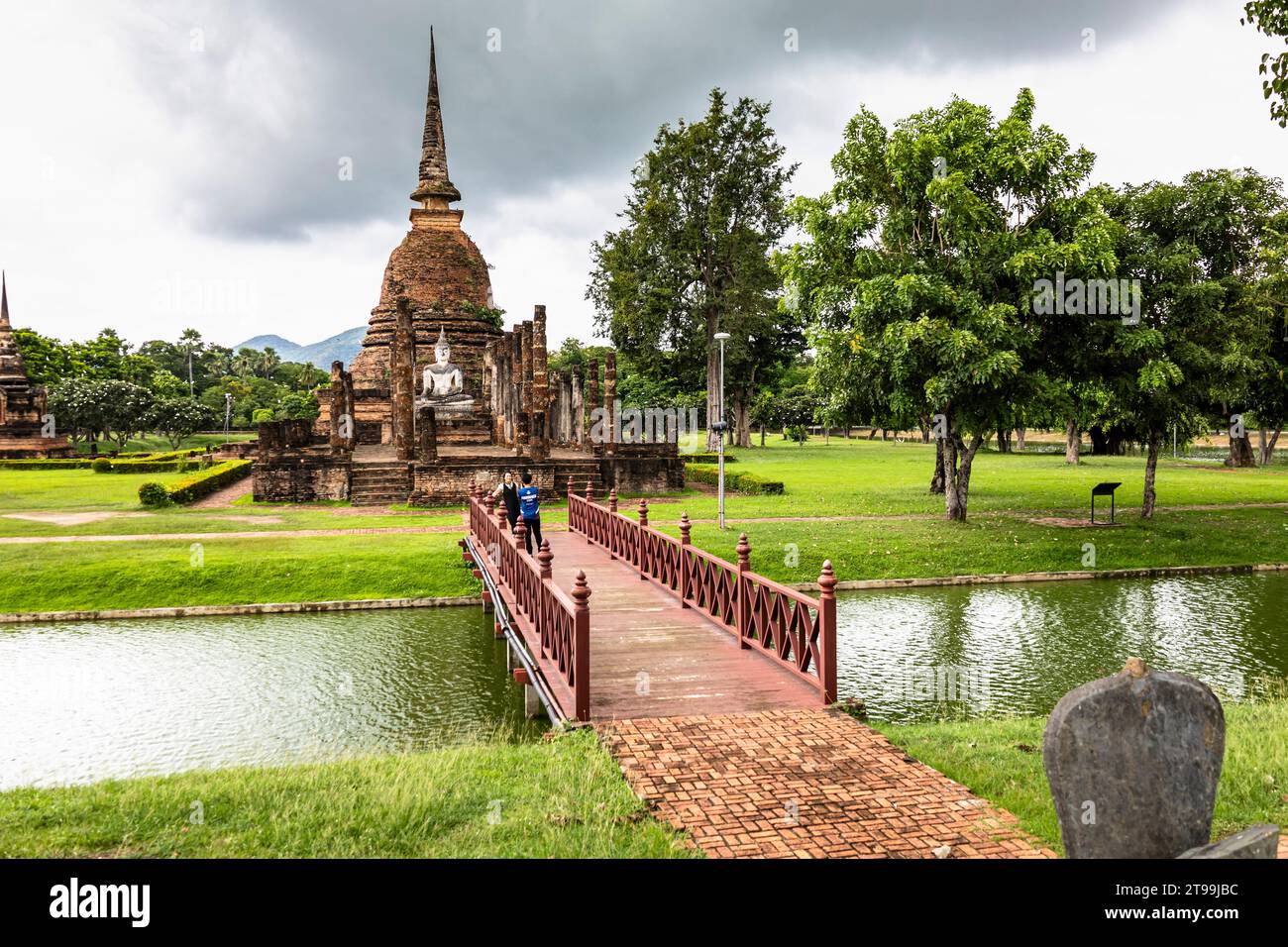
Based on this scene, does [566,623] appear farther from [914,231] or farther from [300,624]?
[914,231]

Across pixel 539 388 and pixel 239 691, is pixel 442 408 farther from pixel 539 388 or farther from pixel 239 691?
pixel 239 691

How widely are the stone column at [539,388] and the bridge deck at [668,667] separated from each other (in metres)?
15.3

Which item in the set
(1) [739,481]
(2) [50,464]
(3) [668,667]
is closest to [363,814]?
(3) [668,667]

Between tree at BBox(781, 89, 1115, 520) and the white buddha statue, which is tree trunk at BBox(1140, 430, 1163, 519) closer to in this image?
tree at BBox(781, 89, 1115, 520)

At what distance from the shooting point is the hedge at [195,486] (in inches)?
1074

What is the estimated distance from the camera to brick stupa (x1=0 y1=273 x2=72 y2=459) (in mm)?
51531

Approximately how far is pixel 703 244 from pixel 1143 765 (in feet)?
152

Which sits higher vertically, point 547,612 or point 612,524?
point 612,524

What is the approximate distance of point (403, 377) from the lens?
31.4 meters

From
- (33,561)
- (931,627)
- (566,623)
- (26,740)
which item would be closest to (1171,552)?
(931,627)

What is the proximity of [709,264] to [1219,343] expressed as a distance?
30366mm

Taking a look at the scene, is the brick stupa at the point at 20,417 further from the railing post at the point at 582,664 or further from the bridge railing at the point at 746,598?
the railing post at the point at 582,664

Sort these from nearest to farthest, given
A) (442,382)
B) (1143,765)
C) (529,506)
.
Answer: (1143,765)
(529,506)
(442,382)
